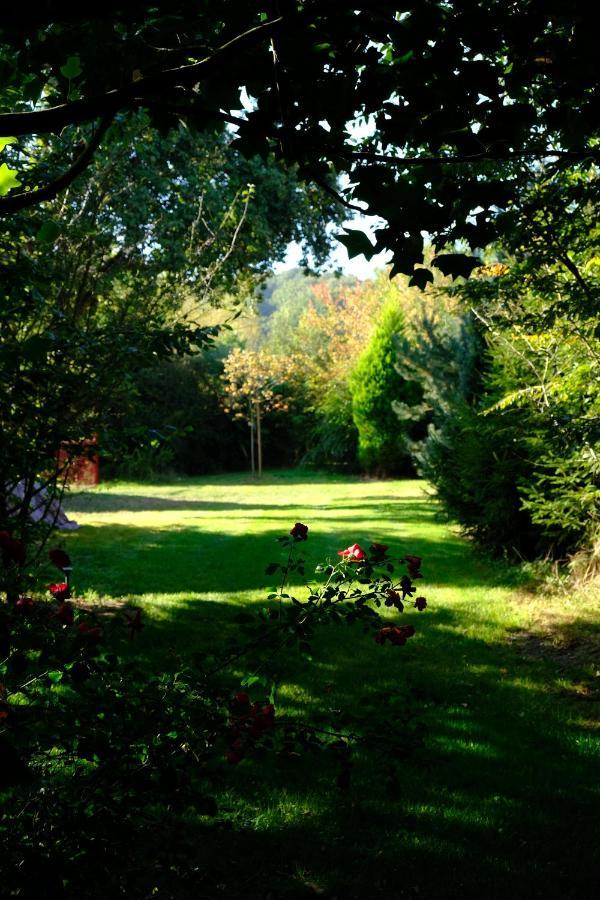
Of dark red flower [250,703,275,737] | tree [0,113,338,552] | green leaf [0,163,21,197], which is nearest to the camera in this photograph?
green leaf [0,163,21,197]

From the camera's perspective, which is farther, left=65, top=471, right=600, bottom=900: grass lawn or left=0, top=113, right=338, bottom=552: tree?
left=0, top=113, right=338, bottom=552: tree

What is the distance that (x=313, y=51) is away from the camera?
177 centimetres

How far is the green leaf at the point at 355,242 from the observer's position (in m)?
1.63

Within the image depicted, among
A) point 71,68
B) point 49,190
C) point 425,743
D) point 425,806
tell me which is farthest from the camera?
point 425,743

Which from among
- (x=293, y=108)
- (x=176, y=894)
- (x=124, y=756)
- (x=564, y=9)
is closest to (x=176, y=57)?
(x=293, y=108)

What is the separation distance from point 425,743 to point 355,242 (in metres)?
2.60

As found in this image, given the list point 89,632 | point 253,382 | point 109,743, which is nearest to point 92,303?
point 89,632

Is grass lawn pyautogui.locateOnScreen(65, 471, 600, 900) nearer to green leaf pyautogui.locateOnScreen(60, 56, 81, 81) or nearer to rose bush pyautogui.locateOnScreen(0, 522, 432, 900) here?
rose bush pyautogui.locateOnScreen(0, 522, 432, 900)

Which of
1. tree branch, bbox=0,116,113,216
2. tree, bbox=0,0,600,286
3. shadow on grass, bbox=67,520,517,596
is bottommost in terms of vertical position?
shadow on grass, bbox=67,520,517,596

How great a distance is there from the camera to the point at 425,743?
3303 millimetres

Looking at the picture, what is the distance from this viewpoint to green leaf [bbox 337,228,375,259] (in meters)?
1.63

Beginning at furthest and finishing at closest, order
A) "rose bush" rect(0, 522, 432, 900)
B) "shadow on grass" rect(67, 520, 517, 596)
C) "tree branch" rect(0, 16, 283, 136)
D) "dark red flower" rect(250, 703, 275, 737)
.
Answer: "shadow on grass" rect(67, 520, 517, 596)
"dark red flower" rect(250, 703, 275, 737)
"rose bush" rect(0, 522, 432, 900)
"tree branch" rect(0, 16, 283, 136)

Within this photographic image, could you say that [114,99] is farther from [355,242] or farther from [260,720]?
[260,720]

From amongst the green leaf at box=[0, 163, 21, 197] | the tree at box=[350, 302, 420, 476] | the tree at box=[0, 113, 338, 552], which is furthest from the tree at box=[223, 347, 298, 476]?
the green leaf at box=[0, 163, 21, 197]
